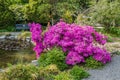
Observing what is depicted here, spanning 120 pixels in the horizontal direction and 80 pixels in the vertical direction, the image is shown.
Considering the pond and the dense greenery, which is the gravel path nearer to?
the pond

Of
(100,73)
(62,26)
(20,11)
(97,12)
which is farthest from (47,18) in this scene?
(100,73)

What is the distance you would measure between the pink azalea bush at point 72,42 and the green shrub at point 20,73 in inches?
108

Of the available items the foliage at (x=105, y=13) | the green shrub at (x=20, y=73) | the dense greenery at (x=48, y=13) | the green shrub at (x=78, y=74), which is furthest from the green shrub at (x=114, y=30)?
the green shrub at (x=20, y=73)

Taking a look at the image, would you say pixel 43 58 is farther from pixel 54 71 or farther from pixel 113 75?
pixel 113 75

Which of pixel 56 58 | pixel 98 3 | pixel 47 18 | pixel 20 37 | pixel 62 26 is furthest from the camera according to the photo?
pixel 47 18

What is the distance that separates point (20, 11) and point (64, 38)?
14.4 metres

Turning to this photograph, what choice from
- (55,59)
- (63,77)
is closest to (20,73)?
(63,77)

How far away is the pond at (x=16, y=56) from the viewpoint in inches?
582

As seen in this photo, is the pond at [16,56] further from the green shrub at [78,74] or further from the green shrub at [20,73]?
the green shrub at [20,73]

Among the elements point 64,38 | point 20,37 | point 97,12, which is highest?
point 64,38

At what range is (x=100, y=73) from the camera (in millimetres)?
10312

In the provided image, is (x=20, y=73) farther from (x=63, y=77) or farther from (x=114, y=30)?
(x=114, y=30)

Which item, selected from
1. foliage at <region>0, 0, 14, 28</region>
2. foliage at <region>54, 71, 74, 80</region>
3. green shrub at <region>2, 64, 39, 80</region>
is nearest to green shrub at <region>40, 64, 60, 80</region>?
foliage at <region>54, 71, 74, 80</region>

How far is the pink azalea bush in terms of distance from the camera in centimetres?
1131
